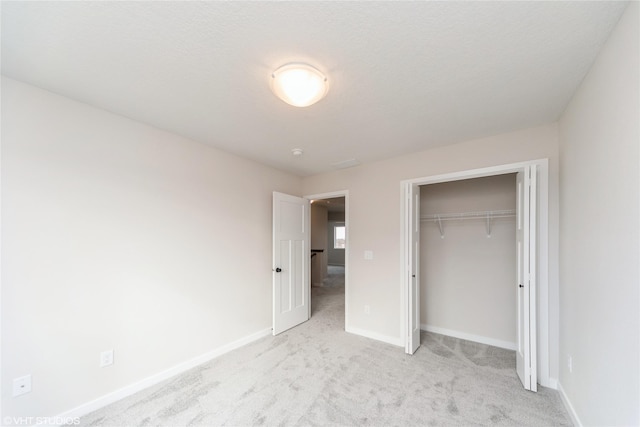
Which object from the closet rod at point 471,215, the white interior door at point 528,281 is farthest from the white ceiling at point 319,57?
the closet rod at point 471,215

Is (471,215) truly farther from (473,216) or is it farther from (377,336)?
(377,336)

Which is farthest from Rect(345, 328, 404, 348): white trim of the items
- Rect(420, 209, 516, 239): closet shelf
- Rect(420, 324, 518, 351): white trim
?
Rect(420, 209, 516, 239): closet shelf

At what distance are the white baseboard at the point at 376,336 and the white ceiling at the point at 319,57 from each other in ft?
8.50

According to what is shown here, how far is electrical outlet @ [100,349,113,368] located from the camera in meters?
1.99

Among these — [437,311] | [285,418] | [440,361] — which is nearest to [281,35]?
[285,418]

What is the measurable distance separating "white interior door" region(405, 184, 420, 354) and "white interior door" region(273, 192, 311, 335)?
167cm

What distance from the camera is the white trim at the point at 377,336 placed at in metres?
3.12

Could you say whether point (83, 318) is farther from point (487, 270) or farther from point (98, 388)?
point (487, 270)

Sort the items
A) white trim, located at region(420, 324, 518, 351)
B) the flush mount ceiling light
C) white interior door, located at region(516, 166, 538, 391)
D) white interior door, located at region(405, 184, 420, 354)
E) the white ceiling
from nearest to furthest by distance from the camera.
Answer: the white ceiling < the flush mount ceiling light < white interior door, located at region(516, 166, 538, 391) < white interior door, located at region(405, 184, 420, 354) < white trim, located at region(420, 324, 518, 351)

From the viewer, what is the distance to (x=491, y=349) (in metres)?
3.01

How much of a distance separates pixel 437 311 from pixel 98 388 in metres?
3.84

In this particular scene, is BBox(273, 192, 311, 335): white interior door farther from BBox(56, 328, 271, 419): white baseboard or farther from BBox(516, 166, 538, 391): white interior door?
BBox(516, 166, 538, 391): white interior door

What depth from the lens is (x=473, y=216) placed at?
3.34 meters

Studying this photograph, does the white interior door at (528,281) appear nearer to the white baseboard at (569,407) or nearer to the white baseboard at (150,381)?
the white baseboard at (569,407)
